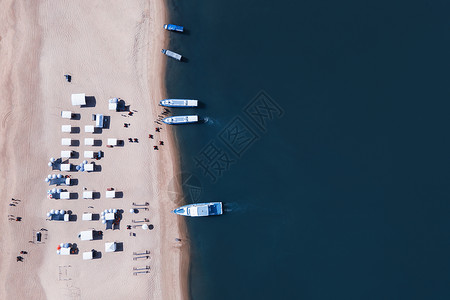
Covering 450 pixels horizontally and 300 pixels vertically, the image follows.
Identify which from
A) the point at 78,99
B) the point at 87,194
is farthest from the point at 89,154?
the point at 78,99

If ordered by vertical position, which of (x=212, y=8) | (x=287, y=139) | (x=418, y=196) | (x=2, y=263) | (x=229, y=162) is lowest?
(x=2, y=263)

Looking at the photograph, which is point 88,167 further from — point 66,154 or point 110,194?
point 110,194

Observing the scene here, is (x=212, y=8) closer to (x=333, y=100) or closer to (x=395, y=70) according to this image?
(x=333, y=100)

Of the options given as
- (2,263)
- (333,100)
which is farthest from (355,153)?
(2,263)

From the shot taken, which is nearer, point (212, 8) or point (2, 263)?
point (2, 263)

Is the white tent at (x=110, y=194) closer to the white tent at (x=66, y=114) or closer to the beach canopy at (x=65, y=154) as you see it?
the beach canopy at (x=65, y=154)

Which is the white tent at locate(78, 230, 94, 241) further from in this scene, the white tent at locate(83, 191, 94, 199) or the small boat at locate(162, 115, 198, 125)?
the small boat at locate(162, 115, 198, 125)
